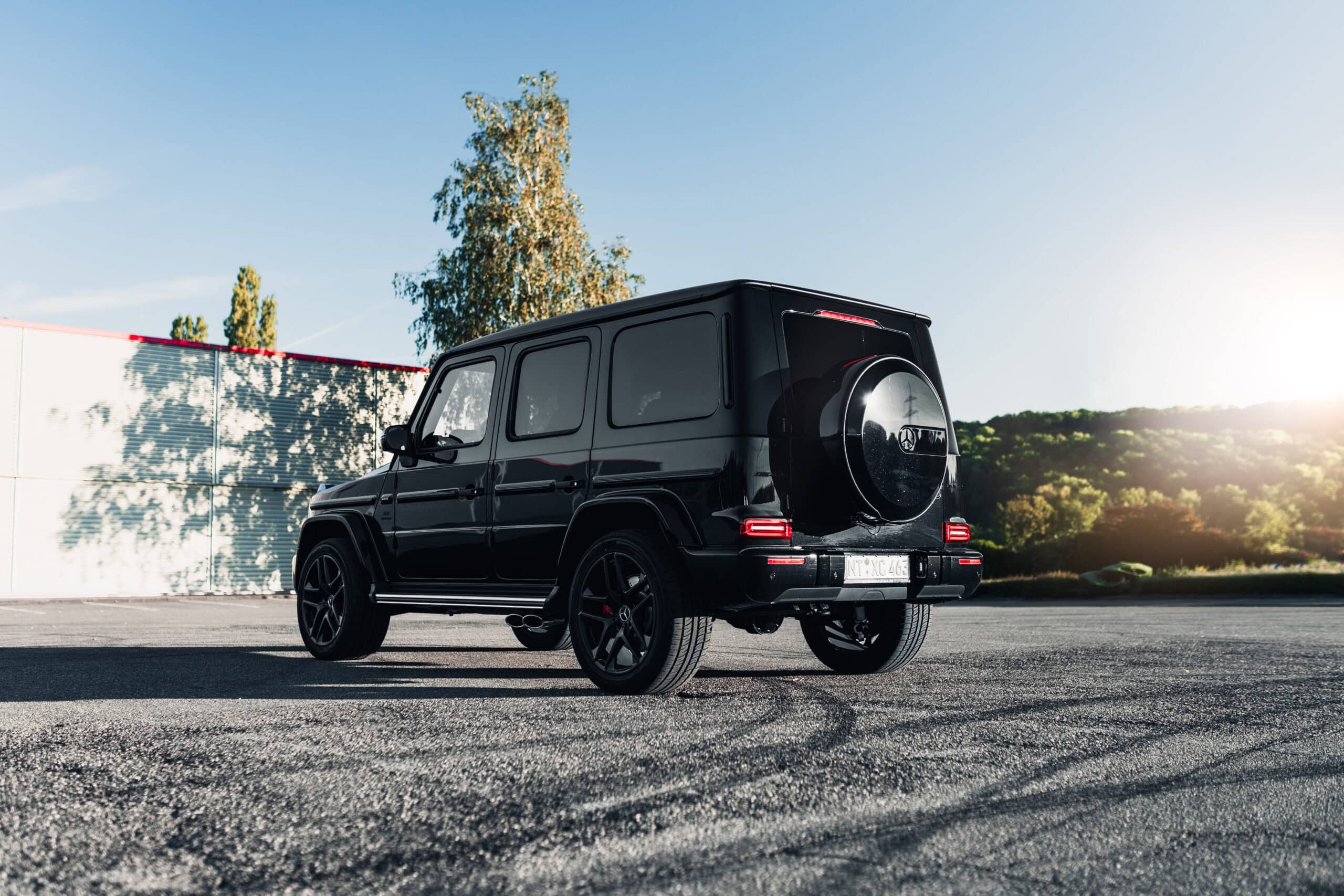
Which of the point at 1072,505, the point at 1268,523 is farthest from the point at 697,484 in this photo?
the point at 1072,505

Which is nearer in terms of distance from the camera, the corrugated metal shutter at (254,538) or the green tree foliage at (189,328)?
the corrugated metal shutter at (254,538)

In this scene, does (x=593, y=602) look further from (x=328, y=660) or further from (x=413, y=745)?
(x=328, y=660)

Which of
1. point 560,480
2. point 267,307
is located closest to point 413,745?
point 560,480

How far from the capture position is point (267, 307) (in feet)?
Result: 189

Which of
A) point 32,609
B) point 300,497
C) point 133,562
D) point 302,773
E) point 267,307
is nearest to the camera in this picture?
point 302,773

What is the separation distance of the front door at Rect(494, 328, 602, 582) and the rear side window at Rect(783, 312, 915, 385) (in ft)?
3.91

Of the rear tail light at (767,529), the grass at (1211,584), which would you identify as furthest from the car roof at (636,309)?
the grass at (1211,584)

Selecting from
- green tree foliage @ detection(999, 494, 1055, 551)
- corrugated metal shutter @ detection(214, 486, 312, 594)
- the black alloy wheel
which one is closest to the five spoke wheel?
the black alloy wheel

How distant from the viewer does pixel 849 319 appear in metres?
6.41

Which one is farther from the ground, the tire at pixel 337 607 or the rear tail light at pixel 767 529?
the rear tail light at pixel 767 529

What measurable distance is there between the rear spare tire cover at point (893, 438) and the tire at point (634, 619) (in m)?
1.07

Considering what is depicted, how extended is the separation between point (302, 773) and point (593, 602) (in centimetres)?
254

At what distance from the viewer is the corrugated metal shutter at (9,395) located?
21.8 m

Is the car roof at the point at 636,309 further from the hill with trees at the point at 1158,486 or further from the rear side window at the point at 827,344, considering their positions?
the hill with trees at the point at 1158,486
